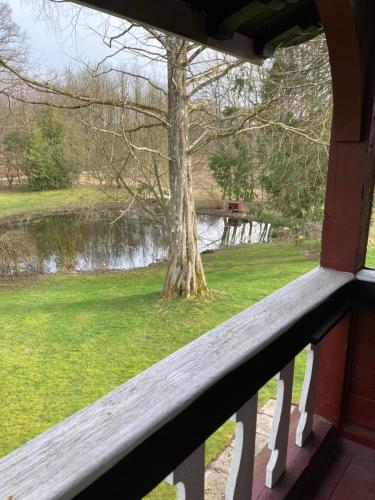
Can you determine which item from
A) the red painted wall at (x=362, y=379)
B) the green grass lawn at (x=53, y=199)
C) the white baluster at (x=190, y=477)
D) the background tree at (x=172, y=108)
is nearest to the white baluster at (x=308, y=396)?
the red painted wall at (x=362, y=379)

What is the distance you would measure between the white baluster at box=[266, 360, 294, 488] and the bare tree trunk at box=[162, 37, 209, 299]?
20.3 feet

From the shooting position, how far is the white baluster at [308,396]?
1.11 metres

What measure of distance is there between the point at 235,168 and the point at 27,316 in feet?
20.8

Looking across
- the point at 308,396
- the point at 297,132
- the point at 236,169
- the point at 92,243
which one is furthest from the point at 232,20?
the point at 92,243

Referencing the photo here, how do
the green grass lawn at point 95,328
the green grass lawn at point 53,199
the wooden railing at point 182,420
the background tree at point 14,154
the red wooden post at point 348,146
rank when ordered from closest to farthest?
the wooden railing at point 182,420 → the red wooden post at point 348,146 → the green grass lawn at point 95,328 → the background tree at point 14,154 → the green grass lawn at point 53,199

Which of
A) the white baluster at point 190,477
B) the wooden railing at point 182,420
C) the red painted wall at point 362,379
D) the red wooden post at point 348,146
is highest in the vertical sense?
the red wooden post at point 348,146

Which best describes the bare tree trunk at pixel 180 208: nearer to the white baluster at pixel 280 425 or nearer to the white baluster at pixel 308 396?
the white baluster at pixel 308 396

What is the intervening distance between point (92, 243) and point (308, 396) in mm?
10074

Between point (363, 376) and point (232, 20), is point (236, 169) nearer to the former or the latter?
point (232, 20)

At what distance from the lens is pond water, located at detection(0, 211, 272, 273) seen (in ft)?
33.5

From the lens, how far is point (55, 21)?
4523 millimetres

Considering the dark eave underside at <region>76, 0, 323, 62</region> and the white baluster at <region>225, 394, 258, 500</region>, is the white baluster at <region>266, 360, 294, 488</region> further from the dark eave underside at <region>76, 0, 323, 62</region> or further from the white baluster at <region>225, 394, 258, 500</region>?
the dark eave underside at <region>76, 0, 323, 62</region>

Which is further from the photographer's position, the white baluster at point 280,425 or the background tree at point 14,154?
the background tree at point 14,154

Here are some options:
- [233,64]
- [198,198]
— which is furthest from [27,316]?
[198,198]
